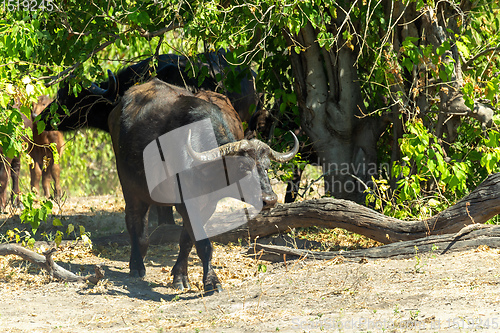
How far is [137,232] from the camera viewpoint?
20.2 feet

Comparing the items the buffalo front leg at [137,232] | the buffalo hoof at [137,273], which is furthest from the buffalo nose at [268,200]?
the buffalo hoof at [137,273]

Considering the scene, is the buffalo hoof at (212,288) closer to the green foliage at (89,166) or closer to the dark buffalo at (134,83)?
the dark buffalo at (134,83)

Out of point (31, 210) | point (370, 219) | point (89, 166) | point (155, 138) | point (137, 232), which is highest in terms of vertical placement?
point (89, 166)

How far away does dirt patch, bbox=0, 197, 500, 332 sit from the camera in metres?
4.08

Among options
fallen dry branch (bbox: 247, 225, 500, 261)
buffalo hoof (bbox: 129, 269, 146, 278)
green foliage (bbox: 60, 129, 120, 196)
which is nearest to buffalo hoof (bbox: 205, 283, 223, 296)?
fallen dry branch (bbox: 247, 225, 500, 261)

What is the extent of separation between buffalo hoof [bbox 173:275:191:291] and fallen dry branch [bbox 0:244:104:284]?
724 mm

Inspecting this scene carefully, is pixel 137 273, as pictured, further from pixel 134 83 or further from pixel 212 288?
pixel 134 83

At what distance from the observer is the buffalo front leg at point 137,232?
6.10 m

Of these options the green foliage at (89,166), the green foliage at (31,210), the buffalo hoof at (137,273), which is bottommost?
the buffalo hoof at (137,273)

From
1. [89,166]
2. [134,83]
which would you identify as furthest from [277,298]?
[89,166]

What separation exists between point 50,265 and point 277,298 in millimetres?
2105

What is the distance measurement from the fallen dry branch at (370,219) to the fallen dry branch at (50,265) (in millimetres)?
2051

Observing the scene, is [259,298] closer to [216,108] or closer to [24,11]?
[216,108]

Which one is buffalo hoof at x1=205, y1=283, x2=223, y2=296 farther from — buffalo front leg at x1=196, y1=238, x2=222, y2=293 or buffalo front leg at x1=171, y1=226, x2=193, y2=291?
buffalo front leg at x1=171, y1=226, x2=193, y2=291
